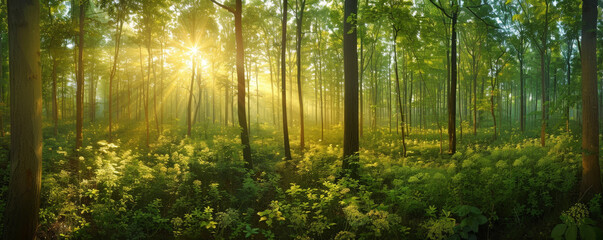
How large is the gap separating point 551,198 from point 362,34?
1023 cm

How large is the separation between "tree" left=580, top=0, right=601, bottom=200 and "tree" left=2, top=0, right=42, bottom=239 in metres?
10.3

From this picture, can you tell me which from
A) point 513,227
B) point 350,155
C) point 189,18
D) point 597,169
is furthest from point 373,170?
point 189,18

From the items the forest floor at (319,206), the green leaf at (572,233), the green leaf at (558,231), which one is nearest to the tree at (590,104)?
the forest floor at (319,206)

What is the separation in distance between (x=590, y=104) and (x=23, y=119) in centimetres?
1067

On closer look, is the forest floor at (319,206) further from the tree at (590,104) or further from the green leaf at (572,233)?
the green leaf at (572,233)

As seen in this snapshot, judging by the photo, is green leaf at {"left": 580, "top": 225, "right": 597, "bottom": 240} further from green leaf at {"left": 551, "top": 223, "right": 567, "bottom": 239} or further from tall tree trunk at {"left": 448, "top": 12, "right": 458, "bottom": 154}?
tall tree trunk at {"left": 448, "top": 12, "right": 458, "bottom": 154}

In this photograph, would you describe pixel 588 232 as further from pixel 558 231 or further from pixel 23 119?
pixel 23 119

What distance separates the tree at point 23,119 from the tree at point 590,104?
10344mm

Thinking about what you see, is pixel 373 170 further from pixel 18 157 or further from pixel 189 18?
pixel 189 18

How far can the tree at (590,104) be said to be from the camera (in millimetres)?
5223

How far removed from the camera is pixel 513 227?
4898mm

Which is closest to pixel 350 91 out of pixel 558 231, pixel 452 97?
pixel 558 231

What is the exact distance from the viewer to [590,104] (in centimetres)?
534

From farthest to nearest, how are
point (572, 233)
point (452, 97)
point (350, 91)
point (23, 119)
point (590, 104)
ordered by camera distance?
point (452, 97) < point (350, 91) < point (590, 104) < point (23, 119) < point (572, 233)
